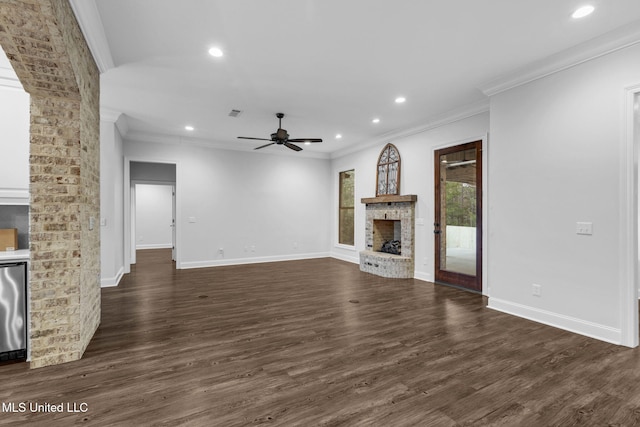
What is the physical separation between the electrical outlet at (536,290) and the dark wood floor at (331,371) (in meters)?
0.36

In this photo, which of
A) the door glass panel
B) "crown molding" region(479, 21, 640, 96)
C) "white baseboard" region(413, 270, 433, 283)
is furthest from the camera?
"white baseboard" region(413, 270, 433, 283)

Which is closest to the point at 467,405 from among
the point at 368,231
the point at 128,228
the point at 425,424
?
the point at 425,424

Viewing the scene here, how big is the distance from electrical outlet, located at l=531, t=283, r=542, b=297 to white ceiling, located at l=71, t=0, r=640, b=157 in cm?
242

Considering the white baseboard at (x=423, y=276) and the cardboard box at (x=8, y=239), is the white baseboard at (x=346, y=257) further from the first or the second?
the cardboard box at (x=8, y=239)

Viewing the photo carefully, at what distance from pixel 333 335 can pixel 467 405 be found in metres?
1.41

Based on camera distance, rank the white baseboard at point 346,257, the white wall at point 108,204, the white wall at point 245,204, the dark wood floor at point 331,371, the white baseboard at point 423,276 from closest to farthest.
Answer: the dark wood floor at point 331,371, the white wall at point 108,204, the white baseboard at point 423,276, the white wall at point 245,204, the white baseboard at point 346,257

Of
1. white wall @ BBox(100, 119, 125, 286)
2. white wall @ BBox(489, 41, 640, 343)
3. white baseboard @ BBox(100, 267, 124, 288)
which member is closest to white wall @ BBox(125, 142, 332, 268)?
white wall @ BBox(100, 119, 125, 286)

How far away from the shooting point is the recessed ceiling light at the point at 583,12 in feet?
8.41

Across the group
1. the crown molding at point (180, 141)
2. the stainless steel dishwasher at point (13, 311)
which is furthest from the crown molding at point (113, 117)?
the stainless steel dishwasher at point (13, 311)

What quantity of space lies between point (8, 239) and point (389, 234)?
19.8ft

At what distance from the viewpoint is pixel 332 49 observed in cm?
326

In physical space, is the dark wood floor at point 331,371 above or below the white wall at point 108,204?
below

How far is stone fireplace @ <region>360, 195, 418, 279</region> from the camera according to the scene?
5992 mm

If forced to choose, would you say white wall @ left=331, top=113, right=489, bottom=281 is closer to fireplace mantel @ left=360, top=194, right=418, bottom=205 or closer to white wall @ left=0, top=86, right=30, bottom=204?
fireplace mantel @ left=360, top=194, right=418, bottom=205
